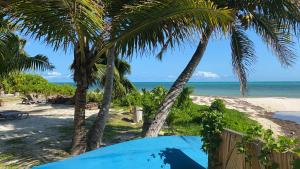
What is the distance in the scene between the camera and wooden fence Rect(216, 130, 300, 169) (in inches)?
164

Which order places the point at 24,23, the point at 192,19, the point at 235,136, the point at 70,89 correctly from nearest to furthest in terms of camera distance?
the point at 235,136 → the point at 24,23 → the point at 192,19 → the point at 70,89

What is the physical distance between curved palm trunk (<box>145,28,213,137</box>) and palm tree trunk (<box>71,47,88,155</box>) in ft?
5.29

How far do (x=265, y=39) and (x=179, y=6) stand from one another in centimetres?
509

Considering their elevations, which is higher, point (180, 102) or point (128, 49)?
→ point (128, 49)

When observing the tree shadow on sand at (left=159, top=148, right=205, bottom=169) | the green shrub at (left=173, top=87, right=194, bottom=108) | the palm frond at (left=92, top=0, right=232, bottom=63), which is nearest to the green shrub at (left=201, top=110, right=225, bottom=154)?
the tree shadow on sand at (left=159, top=148, right=205, bottom=169)

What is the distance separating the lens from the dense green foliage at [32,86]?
1216 inches

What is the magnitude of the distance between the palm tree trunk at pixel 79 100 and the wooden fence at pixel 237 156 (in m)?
4.63

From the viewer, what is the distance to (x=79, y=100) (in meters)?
9.86

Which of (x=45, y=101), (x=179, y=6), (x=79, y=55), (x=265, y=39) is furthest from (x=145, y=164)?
(x=45, y=101)

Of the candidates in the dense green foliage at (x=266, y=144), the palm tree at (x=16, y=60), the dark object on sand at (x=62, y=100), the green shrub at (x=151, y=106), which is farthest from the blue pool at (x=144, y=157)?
the dark object on sand at (x=62, y=100)

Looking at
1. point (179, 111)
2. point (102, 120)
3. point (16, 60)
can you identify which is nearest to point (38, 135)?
point (16, 60)

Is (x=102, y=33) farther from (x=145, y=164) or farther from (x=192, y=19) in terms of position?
(x=145, y=164)

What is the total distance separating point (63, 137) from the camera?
12.9 meters

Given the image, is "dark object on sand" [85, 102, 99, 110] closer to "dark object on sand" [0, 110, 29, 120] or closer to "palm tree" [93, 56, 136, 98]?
"palm tree" [93, 56, 136, 98]
